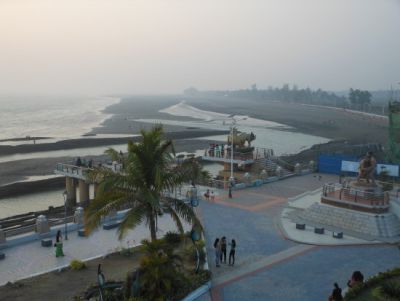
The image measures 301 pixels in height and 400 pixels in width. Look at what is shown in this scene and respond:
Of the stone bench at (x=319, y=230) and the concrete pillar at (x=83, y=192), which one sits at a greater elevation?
the stone bench at (x=319, y=230)

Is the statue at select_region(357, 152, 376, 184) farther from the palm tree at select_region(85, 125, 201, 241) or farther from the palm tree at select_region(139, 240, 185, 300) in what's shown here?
the palm tree at select_region(139, 240, 185, 300)

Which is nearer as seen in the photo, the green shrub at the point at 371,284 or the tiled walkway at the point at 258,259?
the green shrub at the point at 371,284

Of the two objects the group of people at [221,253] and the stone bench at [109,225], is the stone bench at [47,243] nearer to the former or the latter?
the stone bench at [109,225]

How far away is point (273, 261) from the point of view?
18.7 meters

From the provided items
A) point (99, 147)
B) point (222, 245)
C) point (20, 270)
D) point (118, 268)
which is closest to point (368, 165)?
point (222, 245)

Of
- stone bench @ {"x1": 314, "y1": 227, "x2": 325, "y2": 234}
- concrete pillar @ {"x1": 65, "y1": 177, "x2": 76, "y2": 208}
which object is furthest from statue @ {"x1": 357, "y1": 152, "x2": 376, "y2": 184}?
concrete pillar @ {"x1": 65, "y1": 177, "x2": 76, "y2": 208}

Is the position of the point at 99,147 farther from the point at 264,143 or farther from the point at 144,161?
the point at 144,161

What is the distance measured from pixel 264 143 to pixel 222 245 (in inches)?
2695

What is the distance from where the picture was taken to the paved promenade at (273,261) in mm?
15750

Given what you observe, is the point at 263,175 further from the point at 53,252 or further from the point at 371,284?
the point at 371,284

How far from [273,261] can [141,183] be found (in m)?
7.44

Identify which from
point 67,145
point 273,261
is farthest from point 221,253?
point 67,145

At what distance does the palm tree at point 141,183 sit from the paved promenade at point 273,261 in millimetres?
3625

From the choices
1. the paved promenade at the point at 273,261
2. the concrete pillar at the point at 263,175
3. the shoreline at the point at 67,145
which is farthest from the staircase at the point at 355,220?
the shoreline at the point at 67,145
